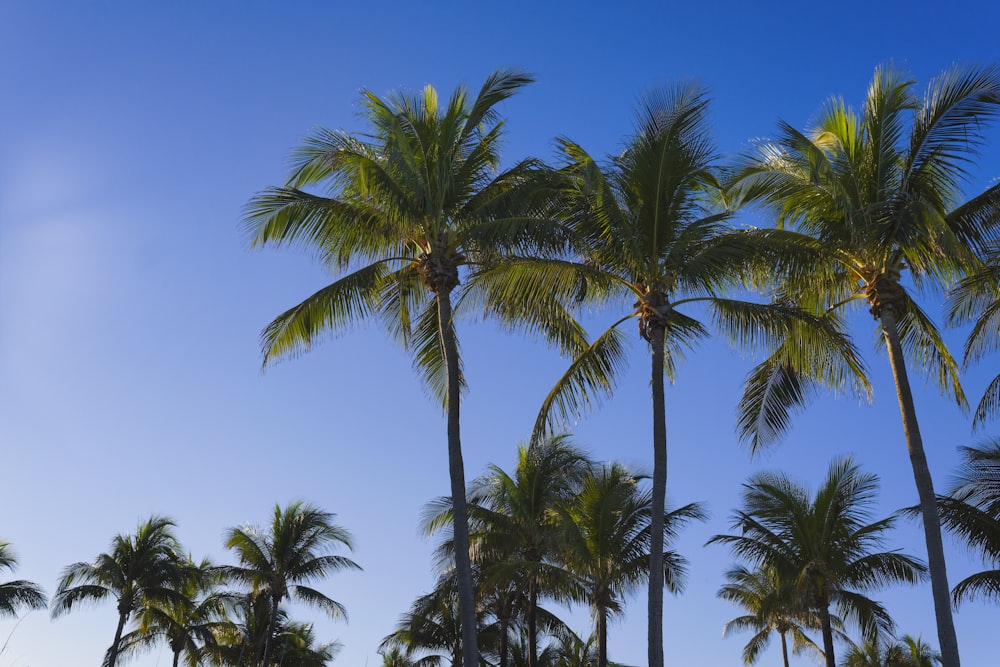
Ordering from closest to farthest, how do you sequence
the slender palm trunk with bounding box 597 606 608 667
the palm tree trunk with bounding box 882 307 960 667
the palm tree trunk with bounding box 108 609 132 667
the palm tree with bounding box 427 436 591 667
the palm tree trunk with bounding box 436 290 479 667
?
the palm tree trunk with bounding box 882 307 960 667 → the palm tree trunk with bounding box 436 290 479 667 → the slender palm trunk with bounding box 597 606 608 667 → the palm tree with bounding box 427 436 591 667 → the palm tree trunk with bounding box 108 609 132 667

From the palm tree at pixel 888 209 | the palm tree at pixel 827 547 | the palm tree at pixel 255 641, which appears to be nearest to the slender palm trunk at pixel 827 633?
the palm tree at pixel 827 547

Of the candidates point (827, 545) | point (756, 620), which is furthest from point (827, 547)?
point (756, 620)

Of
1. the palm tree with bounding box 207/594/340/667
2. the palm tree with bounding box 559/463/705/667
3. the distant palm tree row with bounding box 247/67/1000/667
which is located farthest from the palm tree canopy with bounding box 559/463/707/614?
the palm tree with bounding box 207/594/340/667

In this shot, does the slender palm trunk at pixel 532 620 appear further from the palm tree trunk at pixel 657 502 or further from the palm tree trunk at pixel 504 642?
the palm tree trunk at pixel 657 502

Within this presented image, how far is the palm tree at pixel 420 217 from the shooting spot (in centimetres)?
1470

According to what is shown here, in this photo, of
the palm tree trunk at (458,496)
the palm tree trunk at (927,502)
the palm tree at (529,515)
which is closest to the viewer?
the palm tree trunk at (927,502)

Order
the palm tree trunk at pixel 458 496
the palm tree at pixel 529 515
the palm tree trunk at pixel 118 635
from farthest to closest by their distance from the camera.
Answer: the palm tree trunk at pixel 118 635 → the palm tree at pixel 529 515 → the palm tree trunk at pixel 458 496

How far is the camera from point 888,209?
13781 mm

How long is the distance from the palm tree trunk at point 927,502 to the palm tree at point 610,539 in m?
8.88

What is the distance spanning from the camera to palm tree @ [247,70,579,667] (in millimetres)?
14703

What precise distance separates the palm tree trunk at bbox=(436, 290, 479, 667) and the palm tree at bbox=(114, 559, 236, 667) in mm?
19555

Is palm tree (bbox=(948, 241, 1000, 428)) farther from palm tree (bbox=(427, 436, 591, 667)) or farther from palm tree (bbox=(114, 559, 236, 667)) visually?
palm tree (bbox=(114, 559, 236, 667))

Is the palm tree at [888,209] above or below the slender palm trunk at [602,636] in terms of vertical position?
above

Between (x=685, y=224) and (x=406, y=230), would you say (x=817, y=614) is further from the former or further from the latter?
(x=406, y=230)
